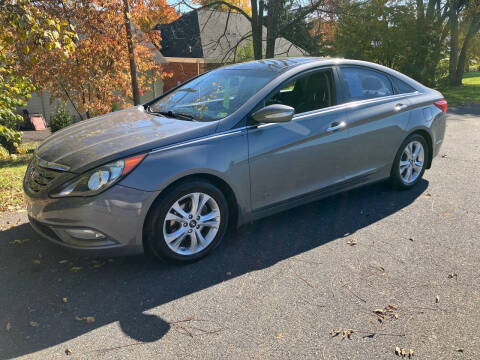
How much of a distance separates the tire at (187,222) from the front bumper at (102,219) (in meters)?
0.12

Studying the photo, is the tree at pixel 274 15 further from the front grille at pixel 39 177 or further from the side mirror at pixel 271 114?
the front grille at pixel 39 177

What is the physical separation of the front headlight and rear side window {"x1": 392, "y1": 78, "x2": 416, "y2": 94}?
11.7 feet

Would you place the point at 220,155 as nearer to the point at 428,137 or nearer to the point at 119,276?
the point at 119,276

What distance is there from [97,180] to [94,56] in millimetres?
7034

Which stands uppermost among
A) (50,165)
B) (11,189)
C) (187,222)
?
(50,165)

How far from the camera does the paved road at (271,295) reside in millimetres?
2666

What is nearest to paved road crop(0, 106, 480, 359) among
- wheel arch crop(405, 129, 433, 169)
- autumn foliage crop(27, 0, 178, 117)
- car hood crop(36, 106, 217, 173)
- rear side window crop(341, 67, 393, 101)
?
car hood crop(36, 106, 217, 173)

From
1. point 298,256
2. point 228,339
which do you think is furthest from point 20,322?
point 298,256

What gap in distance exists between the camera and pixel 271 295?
126 inches

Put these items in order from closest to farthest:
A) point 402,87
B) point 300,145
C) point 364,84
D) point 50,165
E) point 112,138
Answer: point 50,165
point 112,138
point 300,145
point 364,84
point 402,87

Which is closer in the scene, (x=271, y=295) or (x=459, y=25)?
(x=271, y=295)

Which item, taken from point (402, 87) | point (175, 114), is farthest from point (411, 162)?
point (175, 114)

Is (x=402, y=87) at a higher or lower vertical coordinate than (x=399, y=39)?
lower

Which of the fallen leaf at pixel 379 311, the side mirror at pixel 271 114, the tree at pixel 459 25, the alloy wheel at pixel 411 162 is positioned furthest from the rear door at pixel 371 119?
the tree at pixel 459 25
